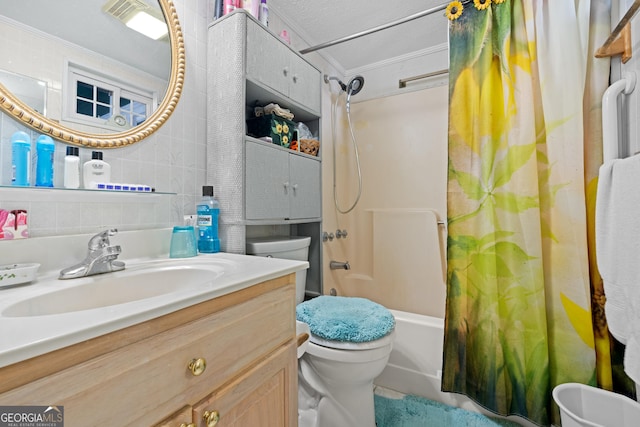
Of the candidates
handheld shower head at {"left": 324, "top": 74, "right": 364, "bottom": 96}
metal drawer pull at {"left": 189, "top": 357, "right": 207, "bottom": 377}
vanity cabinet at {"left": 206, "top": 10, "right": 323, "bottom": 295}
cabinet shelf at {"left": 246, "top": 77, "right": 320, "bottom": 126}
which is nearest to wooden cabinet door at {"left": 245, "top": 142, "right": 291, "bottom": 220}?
vanity cabinet at {"left": 206, "top": 10, "right": 323, "bottom": 295}

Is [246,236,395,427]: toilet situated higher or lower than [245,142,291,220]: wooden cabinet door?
lower

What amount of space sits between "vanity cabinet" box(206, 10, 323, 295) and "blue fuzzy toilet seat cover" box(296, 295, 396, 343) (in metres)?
0.39

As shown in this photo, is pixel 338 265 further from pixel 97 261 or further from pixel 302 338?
pixel 97 261

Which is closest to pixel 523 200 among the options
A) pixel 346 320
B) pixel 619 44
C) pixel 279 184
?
pixel 619 44

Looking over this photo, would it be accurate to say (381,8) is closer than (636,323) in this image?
No

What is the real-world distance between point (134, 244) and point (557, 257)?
62.2 inches

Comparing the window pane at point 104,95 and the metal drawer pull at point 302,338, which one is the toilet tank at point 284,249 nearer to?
the metal drawer pull at point 302,338

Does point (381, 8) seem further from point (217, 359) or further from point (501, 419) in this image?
point (501, 419)

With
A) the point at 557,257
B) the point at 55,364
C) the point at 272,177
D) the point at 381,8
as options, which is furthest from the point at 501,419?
the point at 381,8

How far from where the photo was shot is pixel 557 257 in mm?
1164

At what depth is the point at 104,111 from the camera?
918 millimetres

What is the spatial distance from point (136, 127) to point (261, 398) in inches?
36.6

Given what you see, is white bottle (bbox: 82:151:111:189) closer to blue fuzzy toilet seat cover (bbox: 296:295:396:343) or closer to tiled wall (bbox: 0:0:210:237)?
tiled wall (bbox: 0:0:210:237)

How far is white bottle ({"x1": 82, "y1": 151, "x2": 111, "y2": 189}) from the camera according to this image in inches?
33.1
